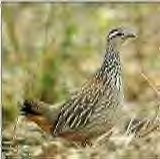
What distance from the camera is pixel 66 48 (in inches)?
382

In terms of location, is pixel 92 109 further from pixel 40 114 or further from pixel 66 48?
pixel 66 48

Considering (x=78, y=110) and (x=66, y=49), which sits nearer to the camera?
(x=78, y=110)

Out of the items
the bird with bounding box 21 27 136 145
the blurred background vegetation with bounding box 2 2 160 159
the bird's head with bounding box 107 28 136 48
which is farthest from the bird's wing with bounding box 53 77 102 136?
the blurred background vegetation with bounding box 2 2 160 159

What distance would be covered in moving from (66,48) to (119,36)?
7.52ft

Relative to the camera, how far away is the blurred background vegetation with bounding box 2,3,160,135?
908cm

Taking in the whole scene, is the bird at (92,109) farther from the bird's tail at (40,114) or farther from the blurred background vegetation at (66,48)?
the blurred background vegetation at (66,48)

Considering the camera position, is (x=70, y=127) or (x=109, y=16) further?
(x=109, y=16)

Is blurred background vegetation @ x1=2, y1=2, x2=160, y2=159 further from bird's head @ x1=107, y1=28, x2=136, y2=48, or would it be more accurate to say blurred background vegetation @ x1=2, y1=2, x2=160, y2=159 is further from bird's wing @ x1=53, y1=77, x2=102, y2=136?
bird's head @ x1=107, y1=28, x2=136, y2=48

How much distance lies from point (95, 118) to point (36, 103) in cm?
47

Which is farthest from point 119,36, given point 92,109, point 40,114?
point 40,114

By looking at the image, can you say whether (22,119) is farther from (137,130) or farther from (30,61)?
(30,61)

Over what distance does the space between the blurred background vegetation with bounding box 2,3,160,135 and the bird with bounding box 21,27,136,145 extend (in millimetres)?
1211

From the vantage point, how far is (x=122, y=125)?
782cm

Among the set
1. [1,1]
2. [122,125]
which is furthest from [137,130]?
[1,1]
